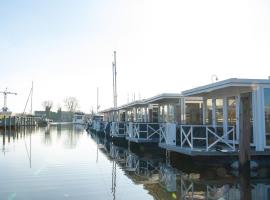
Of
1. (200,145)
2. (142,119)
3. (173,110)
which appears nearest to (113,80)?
(142,119)

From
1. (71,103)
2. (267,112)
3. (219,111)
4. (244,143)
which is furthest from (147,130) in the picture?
(71,103)

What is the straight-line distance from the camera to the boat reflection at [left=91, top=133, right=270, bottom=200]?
10.5 m

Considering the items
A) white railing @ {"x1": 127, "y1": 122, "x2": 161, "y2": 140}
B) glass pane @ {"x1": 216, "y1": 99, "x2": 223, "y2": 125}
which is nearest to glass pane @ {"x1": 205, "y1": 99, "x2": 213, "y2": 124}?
glass pane @ {"x1": 216, "y1": 99, "x2": 223, "y2": 125}

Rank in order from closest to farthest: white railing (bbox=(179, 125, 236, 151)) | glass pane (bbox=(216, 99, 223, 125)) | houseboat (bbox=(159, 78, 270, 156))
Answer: houseboat (bbox=(159, 78, 270, 156)), white railing (bbox=(179, 125, 236, 151)), glass pane (bbox=(216, 99, 223, 125))

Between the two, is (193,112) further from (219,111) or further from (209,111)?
(219,111)

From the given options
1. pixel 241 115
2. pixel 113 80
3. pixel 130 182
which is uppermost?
pixel 113 80

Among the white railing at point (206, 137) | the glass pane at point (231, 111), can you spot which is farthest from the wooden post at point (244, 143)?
the glass pane at point (231, 111)

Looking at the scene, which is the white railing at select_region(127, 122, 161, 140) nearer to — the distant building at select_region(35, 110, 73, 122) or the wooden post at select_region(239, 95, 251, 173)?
the wooden post at select_region(239, 95, 251, 173)

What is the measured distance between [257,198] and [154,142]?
14.3 m

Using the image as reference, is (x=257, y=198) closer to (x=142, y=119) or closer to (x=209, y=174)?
(x=209, y=174)

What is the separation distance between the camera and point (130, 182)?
12688 millimetres

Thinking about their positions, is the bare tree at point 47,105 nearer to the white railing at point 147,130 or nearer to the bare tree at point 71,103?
the bare tree at point 71,103

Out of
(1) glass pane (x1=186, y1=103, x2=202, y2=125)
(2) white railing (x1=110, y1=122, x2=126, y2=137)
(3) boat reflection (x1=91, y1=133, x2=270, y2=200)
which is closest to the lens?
(3) boat reflection (x1=91, y1=133, x2=270, y2=200)

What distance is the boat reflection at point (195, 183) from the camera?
10484mm
